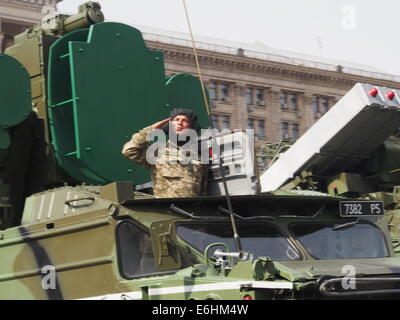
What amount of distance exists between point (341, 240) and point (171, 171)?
1328mm

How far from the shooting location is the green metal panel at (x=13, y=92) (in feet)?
23.7

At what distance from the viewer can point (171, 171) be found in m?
6.45

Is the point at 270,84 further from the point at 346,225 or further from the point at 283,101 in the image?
the point at 346,225

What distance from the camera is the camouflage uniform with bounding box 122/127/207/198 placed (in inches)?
253

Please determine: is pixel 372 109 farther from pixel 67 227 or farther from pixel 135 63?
pixel 67 227

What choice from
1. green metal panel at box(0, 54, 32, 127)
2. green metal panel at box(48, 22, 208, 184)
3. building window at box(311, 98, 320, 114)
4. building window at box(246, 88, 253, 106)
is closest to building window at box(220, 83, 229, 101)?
building window at box(246, 88, 253, 106)

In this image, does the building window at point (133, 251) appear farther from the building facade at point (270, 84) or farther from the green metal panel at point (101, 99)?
the building facade at point (270, 84)

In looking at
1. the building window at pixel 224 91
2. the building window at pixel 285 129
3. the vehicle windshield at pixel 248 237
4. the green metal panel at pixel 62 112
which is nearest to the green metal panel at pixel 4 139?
the green metal panel at pixel 62 112

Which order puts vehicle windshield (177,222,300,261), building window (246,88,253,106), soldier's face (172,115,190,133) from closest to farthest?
vehicle windshield (177,222,300,261), soldier's face (172,115,190,133), building window (246,88,253,106)

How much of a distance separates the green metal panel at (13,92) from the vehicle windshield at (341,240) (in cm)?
259

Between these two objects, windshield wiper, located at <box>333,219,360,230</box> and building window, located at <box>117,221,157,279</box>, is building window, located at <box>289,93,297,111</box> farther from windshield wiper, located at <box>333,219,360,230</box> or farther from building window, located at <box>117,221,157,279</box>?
building window, located at <box>117,221,157,279</box>

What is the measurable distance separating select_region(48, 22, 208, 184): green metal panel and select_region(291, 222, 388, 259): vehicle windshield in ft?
A: 6.41

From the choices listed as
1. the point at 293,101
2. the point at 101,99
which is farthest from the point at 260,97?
the point at 101,99

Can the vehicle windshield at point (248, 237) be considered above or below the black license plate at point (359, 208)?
below
